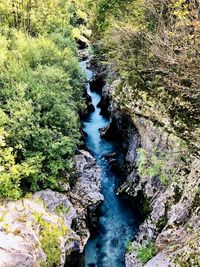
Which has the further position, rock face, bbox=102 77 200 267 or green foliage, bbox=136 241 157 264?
green foliage, bbox=136 241 157 264

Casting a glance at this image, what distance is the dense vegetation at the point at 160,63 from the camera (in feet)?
39.7

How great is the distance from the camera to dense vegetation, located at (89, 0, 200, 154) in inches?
476

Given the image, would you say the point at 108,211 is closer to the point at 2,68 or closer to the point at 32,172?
the point at 32,172

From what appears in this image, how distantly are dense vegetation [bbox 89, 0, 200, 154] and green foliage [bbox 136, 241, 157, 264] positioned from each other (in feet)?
14.0

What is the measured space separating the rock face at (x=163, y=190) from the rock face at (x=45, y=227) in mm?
2471

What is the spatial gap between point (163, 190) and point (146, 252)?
3356mm

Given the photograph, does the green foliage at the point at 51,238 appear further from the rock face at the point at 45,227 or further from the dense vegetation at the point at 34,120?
the dense vegetation at the point at 34,120

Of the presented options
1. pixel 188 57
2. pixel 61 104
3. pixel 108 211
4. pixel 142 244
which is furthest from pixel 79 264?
pixel 188 57

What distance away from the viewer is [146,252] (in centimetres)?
1112

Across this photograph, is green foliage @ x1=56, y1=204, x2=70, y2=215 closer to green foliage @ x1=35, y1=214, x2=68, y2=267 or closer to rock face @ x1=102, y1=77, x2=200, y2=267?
green foliage @ x1=35, y1=214, x2=68, y2=267

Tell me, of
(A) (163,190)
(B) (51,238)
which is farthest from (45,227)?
(A) (163,190)

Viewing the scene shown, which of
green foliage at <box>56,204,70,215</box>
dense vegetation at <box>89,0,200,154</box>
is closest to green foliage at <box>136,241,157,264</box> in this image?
green foliage at <box>56,204,70,215</box>

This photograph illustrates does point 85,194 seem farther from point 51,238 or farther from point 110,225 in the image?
point 51,238

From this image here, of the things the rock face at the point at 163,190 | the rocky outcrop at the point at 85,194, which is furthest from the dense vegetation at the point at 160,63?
the rocky outcrop at the point at 85,194
